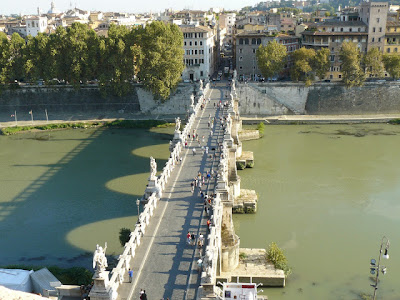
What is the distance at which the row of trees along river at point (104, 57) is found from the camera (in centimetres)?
5416

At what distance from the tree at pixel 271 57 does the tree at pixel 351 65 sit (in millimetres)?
6511

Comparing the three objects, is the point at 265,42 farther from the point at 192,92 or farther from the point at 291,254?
the point at 291,254

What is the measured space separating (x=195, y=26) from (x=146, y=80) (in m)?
12.7

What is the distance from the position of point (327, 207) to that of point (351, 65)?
2780cm

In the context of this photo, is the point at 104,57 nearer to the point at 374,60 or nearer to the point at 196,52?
the point at 196,52

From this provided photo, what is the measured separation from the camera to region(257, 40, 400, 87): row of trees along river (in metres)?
54.6

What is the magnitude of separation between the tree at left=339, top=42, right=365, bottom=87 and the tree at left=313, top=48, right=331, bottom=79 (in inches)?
59.2

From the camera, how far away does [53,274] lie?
74.0ft

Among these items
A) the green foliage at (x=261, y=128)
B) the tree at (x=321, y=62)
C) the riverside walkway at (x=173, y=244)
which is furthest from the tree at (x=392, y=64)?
the riverside walkway at (x=173, y=244)

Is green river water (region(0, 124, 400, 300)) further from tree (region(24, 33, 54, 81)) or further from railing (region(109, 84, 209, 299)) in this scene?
tree (region(24, 33, 54, 81))

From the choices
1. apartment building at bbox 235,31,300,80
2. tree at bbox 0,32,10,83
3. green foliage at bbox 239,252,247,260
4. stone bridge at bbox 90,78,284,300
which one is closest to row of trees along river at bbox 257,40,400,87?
apartment building at bbox 235,31,300,80

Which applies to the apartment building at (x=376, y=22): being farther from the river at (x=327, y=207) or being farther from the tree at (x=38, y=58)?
the tree at (x=38, y=58)

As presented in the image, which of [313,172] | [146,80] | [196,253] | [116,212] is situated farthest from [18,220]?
[146,80]

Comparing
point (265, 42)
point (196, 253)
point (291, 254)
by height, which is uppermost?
point (265, 42)
